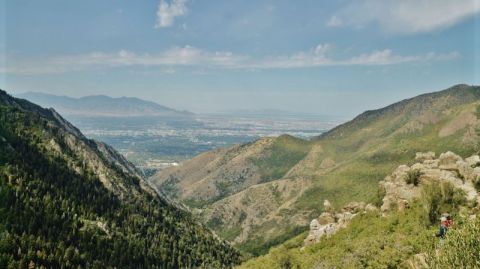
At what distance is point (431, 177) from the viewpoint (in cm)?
9319

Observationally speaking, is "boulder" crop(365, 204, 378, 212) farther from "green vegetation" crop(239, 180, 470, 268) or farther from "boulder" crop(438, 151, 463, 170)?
"boulder" crop(438, 151, 463, 170)

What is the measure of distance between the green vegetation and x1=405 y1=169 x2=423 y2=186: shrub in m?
10.2

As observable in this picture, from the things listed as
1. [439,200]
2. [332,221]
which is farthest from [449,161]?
[332,221]

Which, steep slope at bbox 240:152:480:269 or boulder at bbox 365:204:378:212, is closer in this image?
steep slope at bbox 240:152:480:269

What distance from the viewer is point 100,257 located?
582 ft

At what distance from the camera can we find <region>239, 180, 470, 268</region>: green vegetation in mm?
61625

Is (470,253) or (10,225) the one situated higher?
(470,253)

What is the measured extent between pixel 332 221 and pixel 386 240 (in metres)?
42.1

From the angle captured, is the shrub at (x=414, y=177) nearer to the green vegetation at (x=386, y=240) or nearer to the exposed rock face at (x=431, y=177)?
the exposed rock face at (x=431, y=177)

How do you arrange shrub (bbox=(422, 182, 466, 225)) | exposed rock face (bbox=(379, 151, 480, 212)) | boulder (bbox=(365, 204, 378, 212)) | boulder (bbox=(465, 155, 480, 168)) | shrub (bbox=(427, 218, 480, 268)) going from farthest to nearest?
1. boulder (bbox=(365, 204, 378, 212))
2. boulder (bbox=(465, 155, 480, 168))
3. exposed rock face (bbox=(379, 151, 480, 212))
4. shrub (bbox=(422, 182, 466, 225))
5. shrub (bbox=(427, 218, 480, 268))

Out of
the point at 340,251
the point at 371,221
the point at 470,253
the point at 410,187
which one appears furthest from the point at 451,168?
the point at 470,253

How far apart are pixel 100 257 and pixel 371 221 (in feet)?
416

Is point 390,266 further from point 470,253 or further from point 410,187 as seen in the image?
point 410,187

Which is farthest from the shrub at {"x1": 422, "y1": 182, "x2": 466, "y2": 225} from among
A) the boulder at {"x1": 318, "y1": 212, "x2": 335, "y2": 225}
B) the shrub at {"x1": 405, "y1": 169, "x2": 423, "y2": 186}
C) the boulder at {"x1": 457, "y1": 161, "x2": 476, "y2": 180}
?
the boulder at {"x1": 318, "y1": 212, "x2": 335, "y2": 225}
